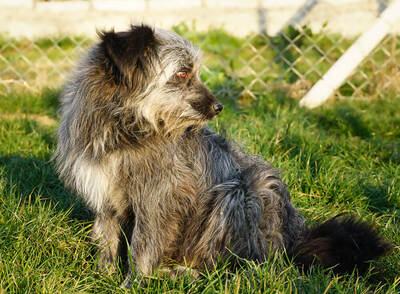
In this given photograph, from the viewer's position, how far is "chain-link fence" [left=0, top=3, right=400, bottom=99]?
637 cm

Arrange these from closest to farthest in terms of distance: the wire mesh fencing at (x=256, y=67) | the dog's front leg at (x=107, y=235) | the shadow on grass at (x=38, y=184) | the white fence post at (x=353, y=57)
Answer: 1. the dog's front leg at (x=107, y=235)
2. the shadow on grass at (x=38, y=184)
3. the white fence post at (x=353, y=57)
4. the wire mesh fencing at (x=256, y=67)

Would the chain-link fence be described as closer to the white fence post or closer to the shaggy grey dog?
the white fence post

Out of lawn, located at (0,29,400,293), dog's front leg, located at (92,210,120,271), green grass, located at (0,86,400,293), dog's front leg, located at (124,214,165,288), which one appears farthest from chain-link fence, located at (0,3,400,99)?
dog's front leg, located at (124,214,165,288)

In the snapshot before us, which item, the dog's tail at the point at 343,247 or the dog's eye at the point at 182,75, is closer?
the dog's tail at the point at 343,247

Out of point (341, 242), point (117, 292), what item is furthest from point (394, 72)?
point (117, 292)

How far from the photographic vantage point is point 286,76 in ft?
22.6

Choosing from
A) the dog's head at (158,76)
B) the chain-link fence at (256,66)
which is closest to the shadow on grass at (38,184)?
the dog's head at (158,76)

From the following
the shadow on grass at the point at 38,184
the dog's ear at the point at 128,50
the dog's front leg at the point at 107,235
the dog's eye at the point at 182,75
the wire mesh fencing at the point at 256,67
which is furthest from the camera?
the wire mesh fencing at the point at 256,67

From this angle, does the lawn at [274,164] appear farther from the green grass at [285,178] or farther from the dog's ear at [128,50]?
the dog's ear at [128,50]

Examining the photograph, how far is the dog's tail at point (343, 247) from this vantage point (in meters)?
2.72

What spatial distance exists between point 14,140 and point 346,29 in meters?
5.75

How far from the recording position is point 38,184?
3973 mm

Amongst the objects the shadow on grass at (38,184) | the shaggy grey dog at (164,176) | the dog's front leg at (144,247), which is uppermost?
the shaggy grey dog at (164,176)

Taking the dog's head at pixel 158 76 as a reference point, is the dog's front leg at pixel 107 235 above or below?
below
